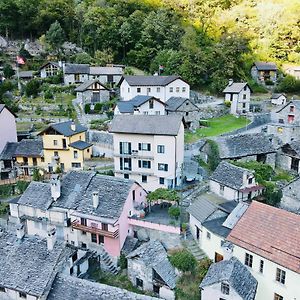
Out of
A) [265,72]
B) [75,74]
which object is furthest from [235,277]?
[265,72]

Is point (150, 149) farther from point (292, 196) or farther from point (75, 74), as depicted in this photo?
point (75, 74)

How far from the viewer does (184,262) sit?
87.7ft

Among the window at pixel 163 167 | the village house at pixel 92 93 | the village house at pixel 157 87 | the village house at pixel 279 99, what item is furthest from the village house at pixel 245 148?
the village house at pixel 92 93

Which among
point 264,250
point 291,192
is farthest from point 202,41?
point 264,250

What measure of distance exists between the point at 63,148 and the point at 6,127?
9.29 m

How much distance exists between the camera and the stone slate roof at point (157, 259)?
26453mm

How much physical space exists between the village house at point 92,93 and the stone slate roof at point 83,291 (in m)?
35.9

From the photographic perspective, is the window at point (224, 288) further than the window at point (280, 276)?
Yes

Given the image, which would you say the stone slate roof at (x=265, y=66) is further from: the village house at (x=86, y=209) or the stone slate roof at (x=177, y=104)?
the village house at (x=86, y=209)

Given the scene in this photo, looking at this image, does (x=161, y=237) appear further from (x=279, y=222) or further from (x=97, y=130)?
(x=97, y=130)

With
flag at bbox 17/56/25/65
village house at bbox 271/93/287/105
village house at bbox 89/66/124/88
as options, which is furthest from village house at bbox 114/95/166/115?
flag at bbox 17/56/25/65

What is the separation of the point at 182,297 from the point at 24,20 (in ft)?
247

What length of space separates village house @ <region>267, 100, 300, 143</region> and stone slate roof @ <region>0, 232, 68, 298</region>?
30.5 metres

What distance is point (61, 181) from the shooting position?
33969mm
